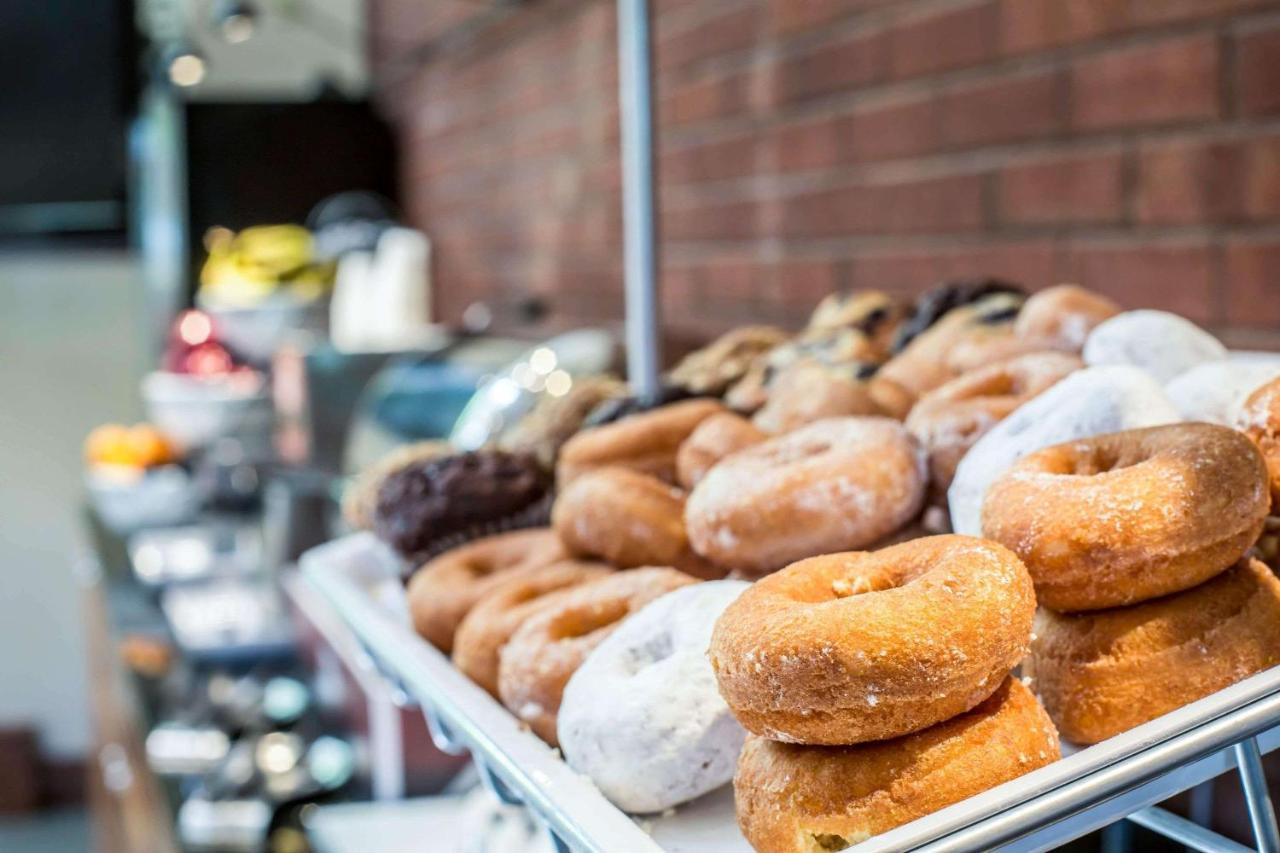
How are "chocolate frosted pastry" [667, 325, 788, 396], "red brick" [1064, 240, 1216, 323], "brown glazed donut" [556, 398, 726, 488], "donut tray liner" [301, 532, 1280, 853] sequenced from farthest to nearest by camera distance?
"red brick" [1064, 240, 1216, 323], "chocolate frosted pastry" [667, 325, 788, 396], "brown glazed donut" [556, 398, 726, 488], "donut tray liner" [301, 532, 1280, 853]

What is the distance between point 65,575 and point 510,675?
4.32 metres

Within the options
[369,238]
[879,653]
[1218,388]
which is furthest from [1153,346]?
[369,238]

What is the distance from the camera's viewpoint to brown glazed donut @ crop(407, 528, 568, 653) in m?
0.67

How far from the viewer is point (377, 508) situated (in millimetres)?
804

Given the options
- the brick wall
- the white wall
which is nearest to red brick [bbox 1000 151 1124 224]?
the brick wall

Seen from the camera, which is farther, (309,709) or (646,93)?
(309,709)

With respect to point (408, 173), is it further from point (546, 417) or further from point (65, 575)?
point (546, 417)

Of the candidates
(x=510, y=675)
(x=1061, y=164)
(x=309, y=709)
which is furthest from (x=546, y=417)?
(x=309, y=709)

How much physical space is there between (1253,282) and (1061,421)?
23.3 inches

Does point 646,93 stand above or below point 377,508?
above

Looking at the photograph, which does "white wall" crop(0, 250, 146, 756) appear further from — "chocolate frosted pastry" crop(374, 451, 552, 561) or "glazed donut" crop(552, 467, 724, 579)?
"glazed donut" crop(552, 467, 724, 579)

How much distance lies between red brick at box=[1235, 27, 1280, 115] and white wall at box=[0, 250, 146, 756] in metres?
3.97

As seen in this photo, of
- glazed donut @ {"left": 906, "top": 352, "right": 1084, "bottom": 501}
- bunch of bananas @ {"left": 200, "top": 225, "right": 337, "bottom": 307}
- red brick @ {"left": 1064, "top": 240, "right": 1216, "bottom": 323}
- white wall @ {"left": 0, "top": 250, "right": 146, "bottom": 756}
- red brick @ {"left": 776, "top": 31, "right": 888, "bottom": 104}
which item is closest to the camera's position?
glazed donut @ {"left": 906, "top": 352, "right": 1084, "bottom": 501}

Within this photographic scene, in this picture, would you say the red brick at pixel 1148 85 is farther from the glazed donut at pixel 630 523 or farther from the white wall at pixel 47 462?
the white wall at pixel 47 462
